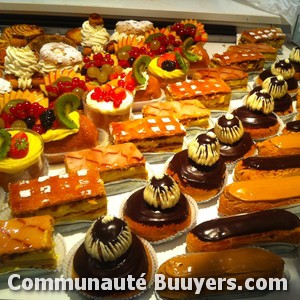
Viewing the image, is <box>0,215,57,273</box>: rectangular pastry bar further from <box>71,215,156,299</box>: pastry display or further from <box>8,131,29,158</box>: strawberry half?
<box>8,131,29,158</box>: strawberry half

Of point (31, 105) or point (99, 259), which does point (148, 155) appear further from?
point (99, 259)

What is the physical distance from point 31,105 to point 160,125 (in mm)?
957

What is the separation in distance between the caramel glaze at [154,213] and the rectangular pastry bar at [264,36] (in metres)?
2.96

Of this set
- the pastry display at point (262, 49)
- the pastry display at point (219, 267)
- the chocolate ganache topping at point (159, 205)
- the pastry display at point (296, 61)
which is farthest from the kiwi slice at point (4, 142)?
the pastry display at point (296, 61)

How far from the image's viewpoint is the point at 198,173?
252 centimetres

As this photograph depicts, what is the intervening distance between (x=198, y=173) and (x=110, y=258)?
35.9 inches

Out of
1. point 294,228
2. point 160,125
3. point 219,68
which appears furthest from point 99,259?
point 219,68

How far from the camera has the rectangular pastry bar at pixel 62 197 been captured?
218 centimetres

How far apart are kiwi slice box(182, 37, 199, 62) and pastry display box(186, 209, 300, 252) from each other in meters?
2.12

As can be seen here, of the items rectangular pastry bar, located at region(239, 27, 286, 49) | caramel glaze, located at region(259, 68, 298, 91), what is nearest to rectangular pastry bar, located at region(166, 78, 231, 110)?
caramel glaze, located at region(259, 68, 298, 91)

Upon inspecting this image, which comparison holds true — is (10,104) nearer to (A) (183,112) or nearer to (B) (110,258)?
(A) (183,112)

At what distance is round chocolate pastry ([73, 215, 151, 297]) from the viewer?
6.04 ft

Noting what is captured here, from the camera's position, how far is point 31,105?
276cm

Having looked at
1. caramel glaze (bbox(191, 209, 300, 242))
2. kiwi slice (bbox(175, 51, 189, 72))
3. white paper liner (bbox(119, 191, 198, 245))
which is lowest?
white paper liner (bbox(119, 191, 198, 245))
